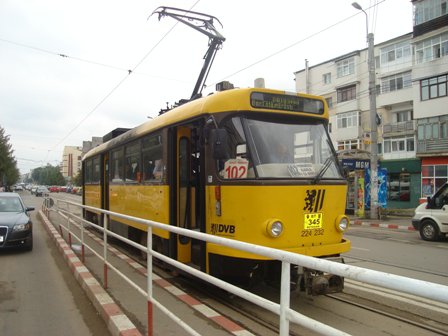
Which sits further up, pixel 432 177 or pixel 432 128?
pixel 432 128

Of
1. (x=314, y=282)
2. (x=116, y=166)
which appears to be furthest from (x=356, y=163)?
(x=314, y=282)

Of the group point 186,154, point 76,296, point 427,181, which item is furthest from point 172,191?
point 427,181

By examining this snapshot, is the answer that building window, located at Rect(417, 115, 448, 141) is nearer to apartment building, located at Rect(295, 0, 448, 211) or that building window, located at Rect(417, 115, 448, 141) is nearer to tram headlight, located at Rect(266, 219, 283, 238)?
apartment building, located at Rect(295, 0, 448, 211)

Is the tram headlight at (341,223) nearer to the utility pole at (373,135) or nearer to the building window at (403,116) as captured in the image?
the utility pole at (373,135)

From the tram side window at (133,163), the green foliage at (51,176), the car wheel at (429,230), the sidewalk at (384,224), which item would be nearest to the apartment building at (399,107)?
the sidewalk at (384,224)

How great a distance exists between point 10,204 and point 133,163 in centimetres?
437

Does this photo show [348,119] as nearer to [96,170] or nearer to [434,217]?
[434,217]

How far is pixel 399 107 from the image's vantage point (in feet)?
133

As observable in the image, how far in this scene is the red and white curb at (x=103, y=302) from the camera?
4594 mm

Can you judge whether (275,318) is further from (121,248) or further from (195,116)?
(121,248)

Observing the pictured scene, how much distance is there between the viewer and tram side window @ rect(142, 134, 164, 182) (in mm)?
7762

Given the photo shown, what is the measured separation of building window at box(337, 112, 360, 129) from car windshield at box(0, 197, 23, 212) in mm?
37508

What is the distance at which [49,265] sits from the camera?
909 cm

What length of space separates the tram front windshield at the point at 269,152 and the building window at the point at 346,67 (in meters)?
41.7
